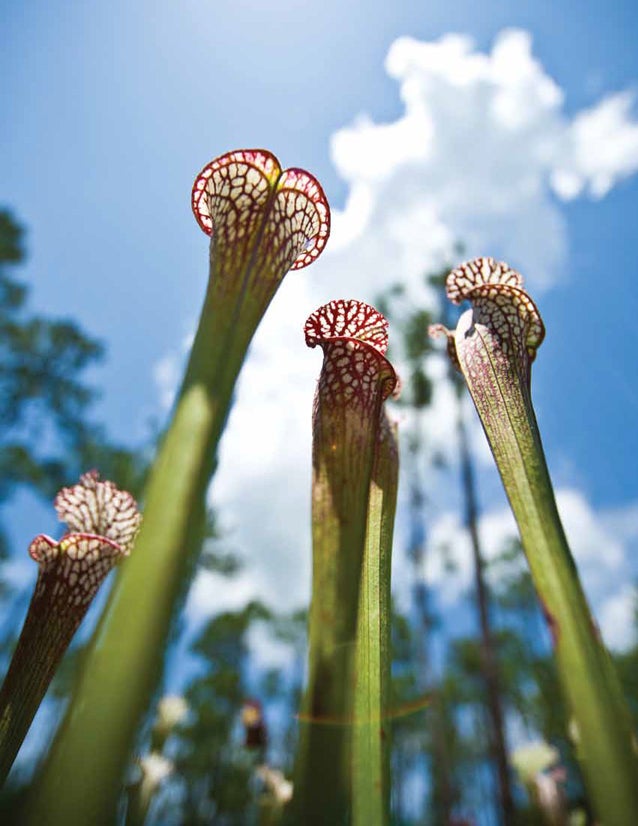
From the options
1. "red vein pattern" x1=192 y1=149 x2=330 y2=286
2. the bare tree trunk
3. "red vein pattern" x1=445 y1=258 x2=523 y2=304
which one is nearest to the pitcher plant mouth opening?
"red vein pattern" x1=192 y1=149 x2=330 y2=286

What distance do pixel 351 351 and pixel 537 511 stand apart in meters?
0.66

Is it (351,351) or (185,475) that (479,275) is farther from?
(185,475)

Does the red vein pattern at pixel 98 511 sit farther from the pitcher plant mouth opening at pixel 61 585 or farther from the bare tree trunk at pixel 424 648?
the bare tree trunk at pixel 424 648

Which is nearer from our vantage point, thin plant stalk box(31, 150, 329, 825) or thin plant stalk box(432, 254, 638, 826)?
thin plant stalk box(31, 150, 329, 825)

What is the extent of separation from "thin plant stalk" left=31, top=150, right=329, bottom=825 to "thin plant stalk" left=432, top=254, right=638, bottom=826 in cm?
59

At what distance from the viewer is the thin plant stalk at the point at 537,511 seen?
2.93 ft

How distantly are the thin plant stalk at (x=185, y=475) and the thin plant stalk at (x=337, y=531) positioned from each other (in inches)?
10.8

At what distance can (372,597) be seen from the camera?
139 cm

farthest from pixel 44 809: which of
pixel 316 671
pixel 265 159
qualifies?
pixel 265 159

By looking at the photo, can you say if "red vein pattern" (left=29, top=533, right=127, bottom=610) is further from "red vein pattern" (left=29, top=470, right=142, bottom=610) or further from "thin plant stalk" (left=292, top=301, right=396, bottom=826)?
"thin plant stalk" (left=292, top=301, right=396, bottom=826)

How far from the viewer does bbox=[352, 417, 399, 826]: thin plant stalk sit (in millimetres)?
1170

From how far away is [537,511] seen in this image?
3.94 ft

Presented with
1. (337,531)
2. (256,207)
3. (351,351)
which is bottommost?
(337,531)

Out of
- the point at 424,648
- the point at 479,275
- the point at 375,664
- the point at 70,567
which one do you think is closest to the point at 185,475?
the point at 375,664
